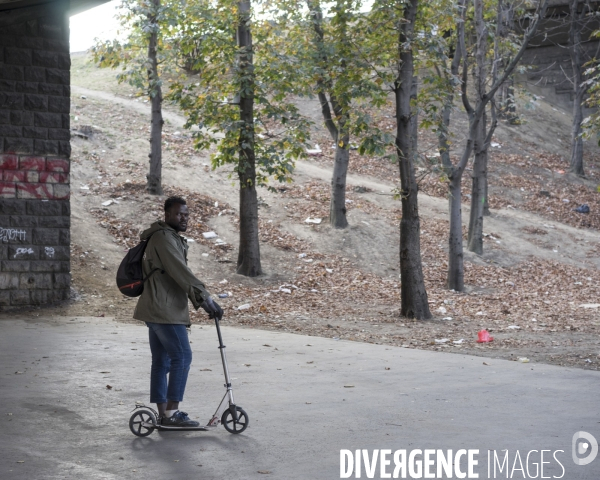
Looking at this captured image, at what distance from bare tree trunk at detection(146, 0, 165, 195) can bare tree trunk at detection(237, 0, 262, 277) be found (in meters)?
2.25

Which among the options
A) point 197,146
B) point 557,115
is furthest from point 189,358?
point 557,115

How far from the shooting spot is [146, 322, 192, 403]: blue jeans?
6.16 meters

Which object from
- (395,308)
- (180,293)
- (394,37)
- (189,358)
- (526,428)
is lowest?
(395,308)

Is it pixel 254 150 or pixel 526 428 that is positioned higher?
pixel 254 150

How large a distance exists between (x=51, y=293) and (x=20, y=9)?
16.1 feet

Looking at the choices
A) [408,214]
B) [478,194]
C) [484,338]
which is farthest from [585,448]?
[478,194]

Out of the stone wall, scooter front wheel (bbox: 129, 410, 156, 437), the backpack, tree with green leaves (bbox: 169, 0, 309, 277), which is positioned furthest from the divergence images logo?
tree with green leaves (bbox: 169, 0, 309, 277)

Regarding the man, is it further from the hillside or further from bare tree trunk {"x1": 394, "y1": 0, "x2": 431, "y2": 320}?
bare tree trunk {"x1": 394, "y1": 0, "x2": 431, "y2": 320}

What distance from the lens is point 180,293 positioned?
248 inches

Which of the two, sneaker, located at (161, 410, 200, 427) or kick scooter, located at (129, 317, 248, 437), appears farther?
sneaker, located at (161, 410, 200, 427)

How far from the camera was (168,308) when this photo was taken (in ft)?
20.2

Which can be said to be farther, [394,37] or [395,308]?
[395,308]

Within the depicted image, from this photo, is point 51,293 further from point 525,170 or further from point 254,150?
point 525,170

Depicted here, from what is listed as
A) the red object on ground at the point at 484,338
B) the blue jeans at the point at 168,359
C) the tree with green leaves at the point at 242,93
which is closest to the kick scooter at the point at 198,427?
the blue jeans at the point at 168,359
